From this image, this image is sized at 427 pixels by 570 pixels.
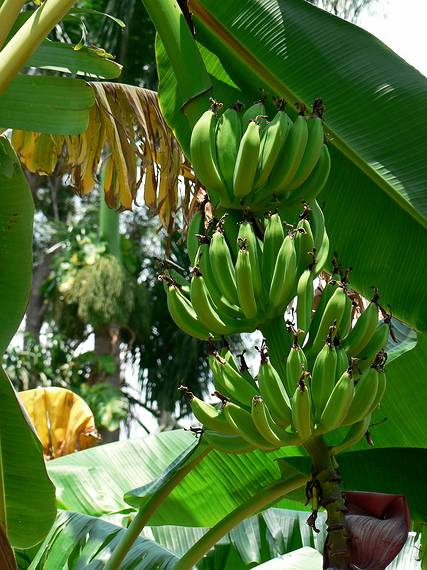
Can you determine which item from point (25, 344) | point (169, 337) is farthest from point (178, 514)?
point (169, 337)

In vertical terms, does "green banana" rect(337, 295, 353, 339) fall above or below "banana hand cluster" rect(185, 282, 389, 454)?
above

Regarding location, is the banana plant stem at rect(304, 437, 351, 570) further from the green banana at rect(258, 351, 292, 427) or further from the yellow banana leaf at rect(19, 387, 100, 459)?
the yellow banana leaf at rect(19, 387, 100, 459)

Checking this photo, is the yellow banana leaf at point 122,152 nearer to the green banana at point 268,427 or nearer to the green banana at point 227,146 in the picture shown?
the green banana at point 227,146

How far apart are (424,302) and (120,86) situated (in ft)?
3.46

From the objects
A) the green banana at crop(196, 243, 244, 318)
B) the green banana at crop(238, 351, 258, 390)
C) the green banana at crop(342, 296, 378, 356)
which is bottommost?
the green banana at crop(238, 351, 258, 390)

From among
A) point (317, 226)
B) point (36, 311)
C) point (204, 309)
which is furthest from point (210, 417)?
point (36, 311)

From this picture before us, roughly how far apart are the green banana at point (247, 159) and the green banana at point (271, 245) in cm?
8

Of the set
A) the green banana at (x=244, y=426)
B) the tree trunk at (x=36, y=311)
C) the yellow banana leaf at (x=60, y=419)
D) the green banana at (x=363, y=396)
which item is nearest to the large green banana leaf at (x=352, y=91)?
the green banana at (x=363, y=396)

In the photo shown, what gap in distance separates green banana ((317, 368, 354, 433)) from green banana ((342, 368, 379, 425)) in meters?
0.06

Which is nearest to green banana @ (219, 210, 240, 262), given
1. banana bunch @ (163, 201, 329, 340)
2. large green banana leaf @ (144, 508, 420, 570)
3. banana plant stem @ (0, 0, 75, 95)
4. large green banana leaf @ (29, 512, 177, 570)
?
banana bunch @ (163, 201, 329, 340)

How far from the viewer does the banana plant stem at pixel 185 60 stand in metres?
1.58

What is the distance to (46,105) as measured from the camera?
1.65 meters

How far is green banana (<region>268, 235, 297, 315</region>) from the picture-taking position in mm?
1391

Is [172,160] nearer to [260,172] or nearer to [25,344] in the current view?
[260,172]
